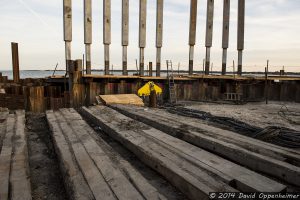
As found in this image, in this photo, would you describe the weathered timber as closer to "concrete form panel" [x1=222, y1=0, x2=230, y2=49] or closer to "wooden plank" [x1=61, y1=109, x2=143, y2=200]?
"wooden plank" [x1=61, y1=109, x2=143, y2=200]

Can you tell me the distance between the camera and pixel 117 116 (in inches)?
336

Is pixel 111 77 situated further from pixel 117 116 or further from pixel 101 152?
pixel 101 152

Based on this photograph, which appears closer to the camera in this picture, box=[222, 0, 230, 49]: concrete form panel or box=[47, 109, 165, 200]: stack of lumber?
box=[47, 109, 165, 200]: stack of lumber

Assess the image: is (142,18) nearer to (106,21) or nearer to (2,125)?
(106,21)

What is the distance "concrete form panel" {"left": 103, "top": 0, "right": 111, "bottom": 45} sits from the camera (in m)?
19.7

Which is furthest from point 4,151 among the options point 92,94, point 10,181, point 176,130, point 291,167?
point 92,94

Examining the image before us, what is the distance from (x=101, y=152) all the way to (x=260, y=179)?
288 cm

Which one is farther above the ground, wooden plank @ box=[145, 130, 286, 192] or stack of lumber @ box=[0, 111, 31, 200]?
wooden plank @ box=[145, 130, 286, 192]

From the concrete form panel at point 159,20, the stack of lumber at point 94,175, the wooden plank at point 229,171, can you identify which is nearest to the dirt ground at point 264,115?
the wooden plank at point 229,171

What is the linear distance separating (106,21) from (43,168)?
663 inches

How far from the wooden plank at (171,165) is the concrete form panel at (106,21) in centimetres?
1457

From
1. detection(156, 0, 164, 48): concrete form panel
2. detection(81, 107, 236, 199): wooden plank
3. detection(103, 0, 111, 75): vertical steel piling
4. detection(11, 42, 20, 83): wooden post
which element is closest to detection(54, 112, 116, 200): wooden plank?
detection(81, 107, 236, 199): wooden plank

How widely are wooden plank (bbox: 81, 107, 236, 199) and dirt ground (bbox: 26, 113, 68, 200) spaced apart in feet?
4.95

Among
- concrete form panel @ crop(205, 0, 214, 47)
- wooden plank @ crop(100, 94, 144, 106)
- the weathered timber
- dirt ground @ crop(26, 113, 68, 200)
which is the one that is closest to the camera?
dirt ground @ crop(26, 113, 68, 200)
